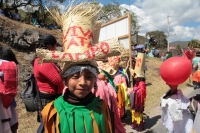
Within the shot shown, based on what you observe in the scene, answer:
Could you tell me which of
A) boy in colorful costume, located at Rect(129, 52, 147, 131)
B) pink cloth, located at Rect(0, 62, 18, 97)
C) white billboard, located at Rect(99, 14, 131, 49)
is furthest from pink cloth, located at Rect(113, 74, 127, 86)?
pink cloth, located at Rect(0, 62, 18, 97)

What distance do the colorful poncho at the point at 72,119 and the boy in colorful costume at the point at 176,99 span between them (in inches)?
50.7

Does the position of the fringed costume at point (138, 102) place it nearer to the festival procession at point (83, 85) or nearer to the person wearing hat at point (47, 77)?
the festival procession at point (83, 85)

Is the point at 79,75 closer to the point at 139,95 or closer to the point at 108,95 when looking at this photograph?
the point at 108,95

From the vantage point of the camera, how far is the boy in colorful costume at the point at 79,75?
5.18ft

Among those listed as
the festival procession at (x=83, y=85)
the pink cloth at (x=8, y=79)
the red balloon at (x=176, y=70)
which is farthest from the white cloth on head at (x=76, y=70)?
the red balloon at (x=176, y=70)

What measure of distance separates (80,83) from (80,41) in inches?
15.1

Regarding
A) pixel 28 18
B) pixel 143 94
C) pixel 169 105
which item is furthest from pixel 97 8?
pixel 28 18

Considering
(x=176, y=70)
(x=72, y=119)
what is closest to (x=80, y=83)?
(x=72, y=119)

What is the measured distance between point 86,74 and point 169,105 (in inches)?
63.7

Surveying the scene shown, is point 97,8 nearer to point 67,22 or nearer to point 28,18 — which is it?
point 67,22

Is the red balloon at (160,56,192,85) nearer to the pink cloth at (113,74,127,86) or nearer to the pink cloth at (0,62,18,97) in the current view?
A: the pink cloth at (0,62,18,97)

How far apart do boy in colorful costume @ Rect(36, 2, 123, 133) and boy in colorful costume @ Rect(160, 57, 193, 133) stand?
1194 mm

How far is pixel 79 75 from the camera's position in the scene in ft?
5.39

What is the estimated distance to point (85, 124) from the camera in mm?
1634
